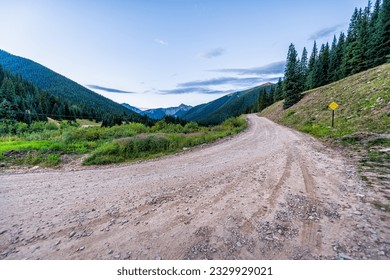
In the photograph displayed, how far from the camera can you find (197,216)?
3.55m

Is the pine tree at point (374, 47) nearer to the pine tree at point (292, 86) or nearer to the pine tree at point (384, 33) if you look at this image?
the pine tree at point (384, 33)

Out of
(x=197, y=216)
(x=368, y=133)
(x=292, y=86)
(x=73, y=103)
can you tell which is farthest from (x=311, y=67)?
(x=73, y=103)

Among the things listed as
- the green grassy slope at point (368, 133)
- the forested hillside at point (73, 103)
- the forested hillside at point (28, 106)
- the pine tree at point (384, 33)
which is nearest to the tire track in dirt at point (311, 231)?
the green grassy slope at point (368, 133)

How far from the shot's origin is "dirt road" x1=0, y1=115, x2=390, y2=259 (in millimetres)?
2682

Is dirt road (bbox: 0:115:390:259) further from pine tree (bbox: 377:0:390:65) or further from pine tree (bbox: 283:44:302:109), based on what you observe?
pine tree (bbox: 377:0:390:65)

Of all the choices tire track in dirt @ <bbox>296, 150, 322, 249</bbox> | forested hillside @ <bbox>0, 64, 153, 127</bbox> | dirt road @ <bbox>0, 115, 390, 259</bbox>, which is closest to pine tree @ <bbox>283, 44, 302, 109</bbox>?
dirt road @ <bbox>0, 115, 390, 259</bbox>

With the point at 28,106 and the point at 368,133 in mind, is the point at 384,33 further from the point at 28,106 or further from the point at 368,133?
the point at 28,106

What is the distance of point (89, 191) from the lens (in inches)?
199

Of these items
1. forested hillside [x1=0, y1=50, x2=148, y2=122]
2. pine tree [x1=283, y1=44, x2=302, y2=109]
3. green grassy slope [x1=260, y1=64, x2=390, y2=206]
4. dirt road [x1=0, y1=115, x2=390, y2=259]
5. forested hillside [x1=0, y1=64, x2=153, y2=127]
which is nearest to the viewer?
dirt road [x1=0, y1=115, x2=390, y2=259]

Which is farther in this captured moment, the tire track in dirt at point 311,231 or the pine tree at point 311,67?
the pine tree at point 311,67

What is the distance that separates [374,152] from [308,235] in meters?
7.48

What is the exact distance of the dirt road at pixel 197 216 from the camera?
2.68m

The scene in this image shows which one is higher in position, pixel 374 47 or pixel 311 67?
pixel 311 67

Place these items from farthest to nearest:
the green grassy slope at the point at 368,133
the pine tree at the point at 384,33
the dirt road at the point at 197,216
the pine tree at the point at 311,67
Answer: the pine tree at the point at 311,67 < the pine tree at the point at 384,33 < the green grassy slope at the point at 368,133 < the dirt road at the point at 197,216
